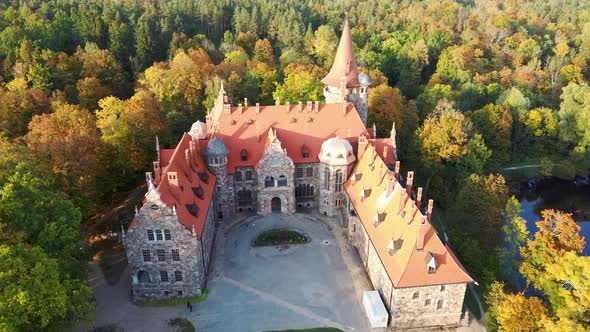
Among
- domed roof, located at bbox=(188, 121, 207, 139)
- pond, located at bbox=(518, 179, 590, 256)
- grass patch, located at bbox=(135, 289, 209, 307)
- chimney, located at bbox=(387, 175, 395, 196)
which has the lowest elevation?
pond, located at bbox=(518, 179, 590, 256)

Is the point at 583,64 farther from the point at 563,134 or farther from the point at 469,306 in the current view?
the point at 469,306

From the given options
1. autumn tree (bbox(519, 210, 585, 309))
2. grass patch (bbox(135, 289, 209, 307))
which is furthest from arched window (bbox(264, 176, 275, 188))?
autumn tree (bbox(519, 210, 585, 309))

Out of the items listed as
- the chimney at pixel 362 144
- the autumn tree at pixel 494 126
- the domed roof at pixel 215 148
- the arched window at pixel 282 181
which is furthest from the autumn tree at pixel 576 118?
the domed roof at pixel 215 148

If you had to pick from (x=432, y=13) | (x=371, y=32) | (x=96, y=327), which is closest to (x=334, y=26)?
(x=371, y=32)

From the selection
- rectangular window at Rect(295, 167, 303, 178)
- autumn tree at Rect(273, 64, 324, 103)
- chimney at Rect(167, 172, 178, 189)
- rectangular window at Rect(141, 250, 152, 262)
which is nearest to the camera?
rectangular window at Rect(141, 250, 152, 262)

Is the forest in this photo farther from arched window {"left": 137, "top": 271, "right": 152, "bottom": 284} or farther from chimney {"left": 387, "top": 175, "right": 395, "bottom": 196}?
chimney {"left": 387, "top": 175, "right": 395, "bottom": 196}

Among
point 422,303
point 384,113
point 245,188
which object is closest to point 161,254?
point 245,188
